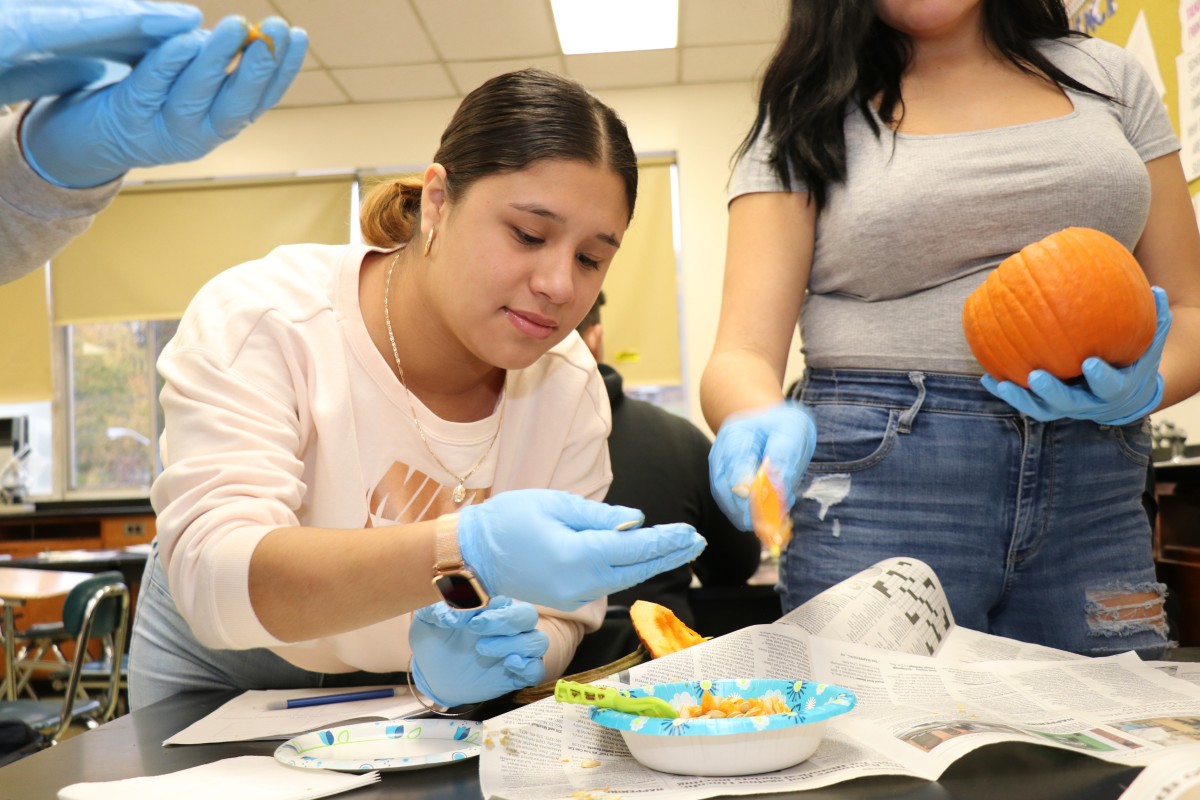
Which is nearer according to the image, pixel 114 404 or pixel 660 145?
pixel 660 145

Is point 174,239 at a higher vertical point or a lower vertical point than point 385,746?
higher

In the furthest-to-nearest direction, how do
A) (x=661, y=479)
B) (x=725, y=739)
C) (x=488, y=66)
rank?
(x=488, y=66) < (x=661, y=479) < (x=725, y=739)

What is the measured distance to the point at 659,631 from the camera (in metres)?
0.98

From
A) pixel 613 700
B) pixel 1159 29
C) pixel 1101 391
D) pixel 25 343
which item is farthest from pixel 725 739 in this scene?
pixel 25 343

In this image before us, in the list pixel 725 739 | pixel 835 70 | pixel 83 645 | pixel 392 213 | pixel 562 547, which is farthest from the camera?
pixel 83 645

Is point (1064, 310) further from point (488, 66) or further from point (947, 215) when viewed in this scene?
Result: point (488, 66)

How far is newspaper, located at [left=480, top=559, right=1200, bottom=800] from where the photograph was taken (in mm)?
694

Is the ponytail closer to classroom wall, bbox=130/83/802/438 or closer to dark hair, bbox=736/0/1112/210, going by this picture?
dark hair, bbox=736/0/1112/210

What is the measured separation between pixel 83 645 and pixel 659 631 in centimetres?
256

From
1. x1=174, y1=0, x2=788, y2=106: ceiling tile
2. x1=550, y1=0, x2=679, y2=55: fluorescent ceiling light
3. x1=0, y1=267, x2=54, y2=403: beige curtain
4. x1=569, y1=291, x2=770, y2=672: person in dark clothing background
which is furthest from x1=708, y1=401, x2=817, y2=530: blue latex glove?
x1=0, y1=267, x2=54, y2=403: beige curtain

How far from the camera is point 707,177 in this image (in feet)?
18.2

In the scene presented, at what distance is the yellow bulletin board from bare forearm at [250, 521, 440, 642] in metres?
2.32

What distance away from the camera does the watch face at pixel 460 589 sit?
2.84 feet

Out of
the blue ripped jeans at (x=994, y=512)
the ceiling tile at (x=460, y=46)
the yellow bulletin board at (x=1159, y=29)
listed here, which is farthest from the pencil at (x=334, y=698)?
the ceiling tile at (x=460, y=46)
